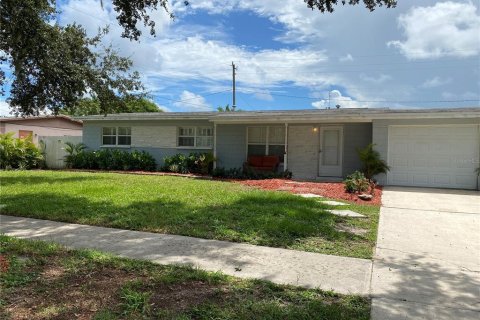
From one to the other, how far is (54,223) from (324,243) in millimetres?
4744

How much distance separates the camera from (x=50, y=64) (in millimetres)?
10961

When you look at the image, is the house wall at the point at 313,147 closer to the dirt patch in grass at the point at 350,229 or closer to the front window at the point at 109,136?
the dirt patch in grass at the point at 350,229

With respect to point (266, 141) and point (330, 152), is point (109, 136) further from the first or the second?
point (330, 152)

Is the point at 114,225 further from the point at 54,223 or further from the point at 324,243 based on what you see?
the point at 324,243

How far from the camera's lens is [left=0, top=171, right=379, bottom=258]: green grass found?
628 cm

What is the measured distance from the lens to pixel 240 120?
54.2 ft

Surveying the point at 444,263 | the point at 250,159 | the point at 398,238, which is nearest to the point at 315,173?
the point at 250,159

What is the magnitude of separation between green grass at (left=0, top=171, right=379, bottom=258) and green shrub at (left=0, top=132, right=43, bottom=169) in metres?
9.14

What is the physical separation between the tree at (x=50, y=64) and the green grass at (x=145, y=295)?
542 centimetres

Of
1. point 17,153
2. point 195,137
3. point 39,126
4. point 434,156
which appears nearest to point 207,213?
point 434,156

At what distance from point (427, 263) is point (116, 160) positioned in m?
16.8

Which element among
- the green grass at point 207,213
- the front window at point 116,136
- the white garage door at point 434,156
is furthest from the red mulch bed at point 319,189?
the front window at point 116,136

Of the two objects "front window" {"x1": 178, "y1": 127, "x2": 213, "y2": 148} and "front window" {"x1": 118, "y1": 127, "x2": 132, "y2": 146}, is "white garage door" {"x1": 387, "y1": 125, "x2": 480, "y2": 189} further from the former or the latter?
"front window" {"x1": 118, "y1": 127, "x2": 132, "y2": 146}

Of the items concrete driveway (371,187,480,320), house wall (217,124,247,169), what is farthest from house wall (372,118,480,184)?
house wall (217,124,247,169)
